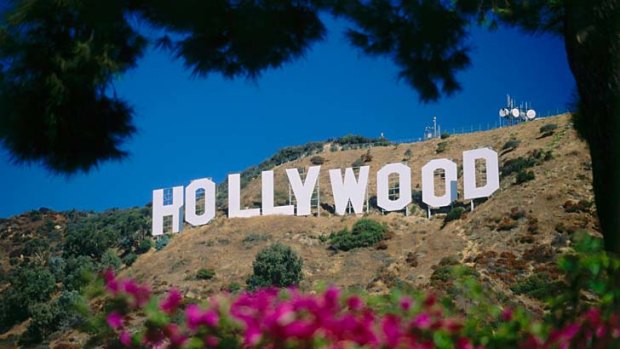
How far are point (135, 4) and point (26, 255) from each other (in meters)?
33.8

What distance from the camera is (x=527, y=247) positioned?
3039 cm

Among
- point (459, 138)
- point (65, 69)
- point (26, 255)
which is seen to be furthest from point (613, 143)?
point (459, 138)

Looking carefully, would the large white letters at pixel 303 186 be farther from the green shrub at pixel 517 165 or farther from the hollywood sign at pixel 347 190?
the green shrub at pixel 517 165

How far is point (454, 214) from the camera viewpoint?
36.3 metres

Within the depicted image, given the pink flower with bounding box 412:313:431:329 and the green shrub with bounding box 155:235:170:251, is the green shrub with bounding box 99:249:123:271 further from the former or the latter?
the pink flower with bounding box 412:313:431:329

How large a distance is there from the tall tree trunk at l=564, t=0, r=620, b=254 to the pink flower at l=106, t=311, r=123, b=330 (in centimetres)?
205

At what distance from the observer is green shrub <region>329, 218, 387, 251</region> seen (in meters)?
36.9

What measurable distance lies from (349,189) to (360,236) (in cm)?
229

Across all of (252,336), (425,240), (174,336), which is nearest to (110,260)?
(425,240)

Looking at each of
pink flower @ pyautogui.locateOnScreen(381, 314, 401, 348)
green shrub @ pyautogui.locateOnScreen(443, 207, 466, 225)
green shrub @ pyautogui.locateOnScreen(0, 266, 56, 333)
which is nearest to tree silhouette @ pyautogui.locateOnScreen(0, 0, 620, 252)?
pink flower @ pyautogui.locateOnScreen(381, 314, 401, 348)

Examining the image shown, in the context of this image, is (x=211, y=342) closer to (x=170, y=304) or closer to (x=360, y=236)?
(x=170, y=304)

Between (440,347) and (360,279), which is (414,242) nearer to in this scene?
(360,279)

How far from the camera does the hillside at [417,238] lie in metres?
29.6

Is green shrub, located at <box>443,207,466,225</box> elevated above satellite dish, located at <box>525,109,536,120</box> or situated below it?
below
